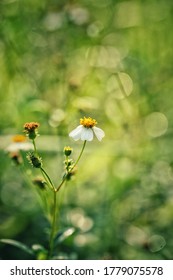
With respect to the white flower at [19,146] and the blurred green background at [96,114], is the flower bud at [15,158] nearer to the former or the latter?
the white flower at [19,146]

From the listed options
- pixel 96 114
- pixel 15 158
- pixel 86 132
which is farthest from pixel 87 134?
pixel 96 114

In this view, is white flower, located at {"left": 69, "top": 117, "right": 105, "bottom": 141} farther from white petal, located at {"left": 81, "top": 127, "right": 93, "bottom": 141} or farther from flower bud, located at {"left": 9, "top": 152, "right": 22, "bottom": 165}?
flower bud, located at {"left": 9, "top": 152, "right": 22, "bottom": 165}

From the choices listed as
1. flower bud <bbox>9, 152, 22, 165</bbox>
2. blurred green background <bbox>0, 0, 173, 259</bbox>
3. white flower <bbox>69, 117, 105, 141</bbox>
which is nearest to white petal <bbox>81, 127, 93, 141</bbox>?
white flower <bbox>69, 117, 105, 141</bbox>

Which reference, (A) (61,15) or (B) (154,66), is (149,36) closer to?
(B) (154,66)

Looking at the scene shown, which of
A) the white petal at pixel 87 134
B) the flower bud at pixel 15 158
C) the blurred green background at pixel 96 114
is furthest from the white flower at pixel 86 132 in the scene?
the blurred green background at pixel 96 114

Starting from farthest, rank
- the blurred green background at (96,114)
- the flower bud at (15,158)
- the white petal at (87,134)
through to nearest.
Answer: the blurred green background at (96,114)
the flower bud at (15,158)
the white petal at (87,134)

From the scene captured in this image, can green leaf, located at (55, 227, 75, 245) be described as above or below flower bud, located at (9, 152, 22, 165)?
below

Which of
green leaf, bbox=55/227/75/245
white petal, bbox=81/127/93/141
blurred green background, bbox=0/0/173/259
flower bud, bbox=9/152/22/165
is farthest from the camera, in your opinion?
blurred green background, bbox=0/0/173/259

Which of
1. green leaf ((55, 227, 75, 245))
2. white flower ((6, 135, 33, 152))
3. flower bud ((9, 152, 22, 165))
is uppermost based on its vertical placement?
white flower ((6, 135, 33, 152))

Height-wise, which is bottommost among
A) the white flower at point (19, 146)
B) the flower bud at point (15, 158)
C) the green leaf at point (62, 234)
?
the green leaf at point (62, 234)
